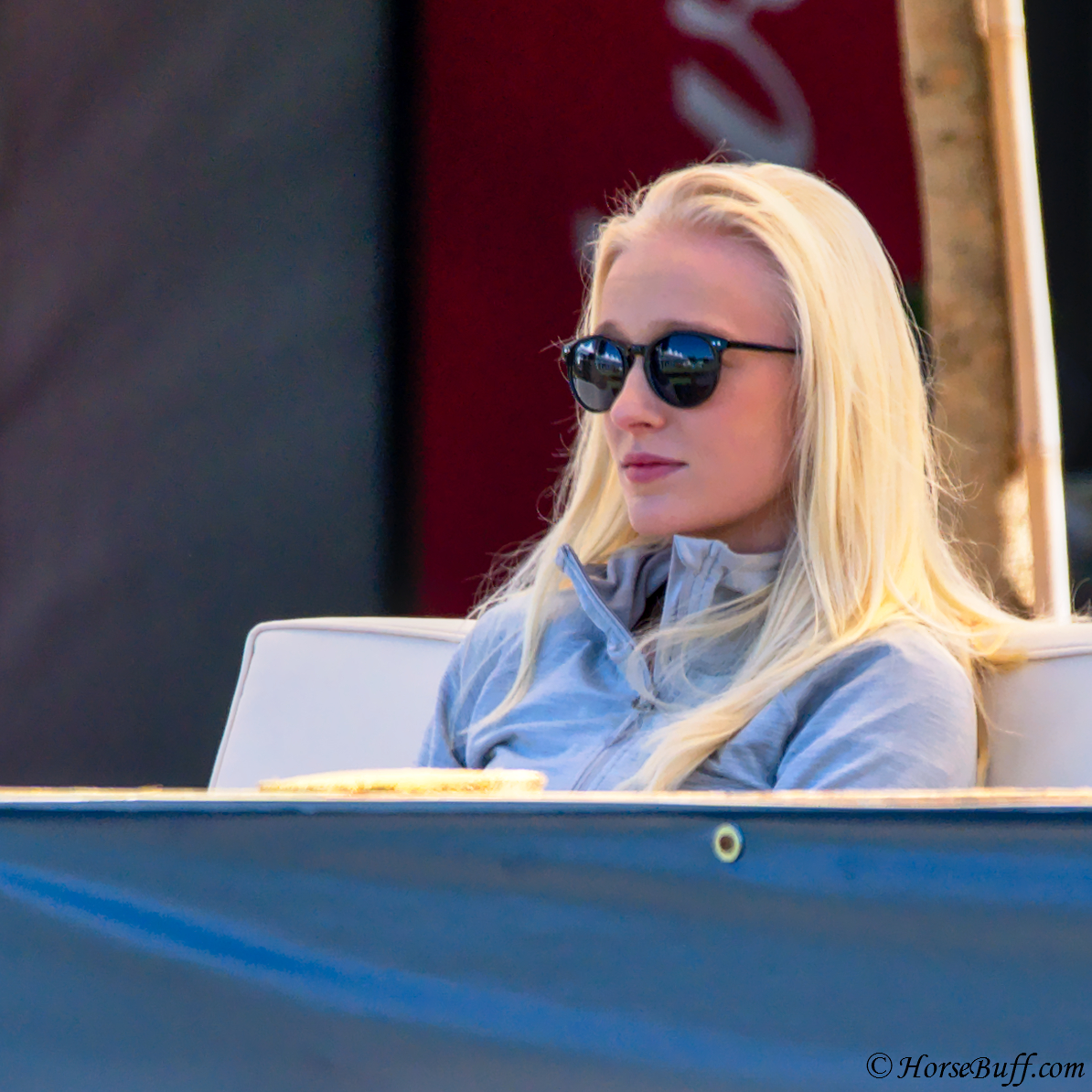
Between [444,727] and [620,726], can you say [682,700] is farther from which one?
[444,727]

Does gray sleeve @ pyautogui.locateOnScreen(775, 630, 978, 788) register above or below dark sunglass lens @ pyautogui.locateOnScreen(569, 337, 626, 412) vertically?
below

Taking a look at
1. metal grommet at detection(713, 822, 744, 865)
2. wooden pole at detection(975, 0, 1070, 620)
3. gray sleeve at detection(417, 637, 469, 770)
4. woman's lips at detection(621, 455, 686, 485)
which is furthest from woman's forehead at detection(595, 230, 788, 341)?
metal grommet at detection(713, 822, 744, 865)

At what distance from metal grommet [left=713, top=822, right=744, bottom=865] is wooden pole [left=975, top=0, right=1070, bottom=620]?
4.42ft

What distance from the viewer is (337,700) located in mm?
1703

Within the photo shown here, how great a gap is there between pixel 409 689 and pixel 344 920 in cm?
107

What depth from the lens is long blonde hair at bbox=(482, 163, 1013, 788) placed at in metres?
1.32

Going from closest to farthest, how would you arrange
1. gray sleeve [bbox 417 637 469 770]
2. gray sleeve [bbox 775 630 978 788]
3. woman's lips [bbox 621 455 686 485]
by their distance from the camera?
gray sleeve [bbox 775 630 978 788] < woman's lips [bbox 621 455 686 485] < gray sleeve [bbox 417 637 469 770]

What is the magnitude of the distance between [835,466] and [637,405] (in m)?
0.21

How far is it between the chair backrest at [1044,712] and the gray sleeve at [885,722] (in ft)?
0.14

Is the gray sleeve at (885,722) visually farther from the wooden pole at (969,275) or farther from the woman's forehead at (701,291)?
the wooden pole at (969,275)

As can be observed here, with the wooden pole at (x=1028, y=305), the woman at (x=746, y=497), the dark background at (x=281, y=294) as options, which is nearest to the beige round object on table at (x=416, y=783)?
the woman at (x=746, y=497)

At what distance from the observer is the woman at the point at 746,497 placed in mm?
1296

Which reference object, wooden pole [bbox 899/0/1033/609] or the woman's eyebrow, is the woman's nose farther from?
wooden pole [bbox 899/0/1033/609]

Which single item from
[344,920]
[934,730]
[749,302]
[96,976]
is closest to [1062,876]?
[344,920]
